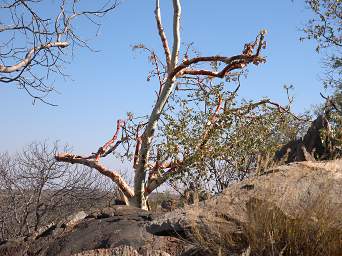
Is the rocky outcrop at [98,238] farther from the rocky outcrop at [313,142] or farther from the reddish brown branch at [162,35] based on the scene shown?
the reddish brown branch at [162,35]

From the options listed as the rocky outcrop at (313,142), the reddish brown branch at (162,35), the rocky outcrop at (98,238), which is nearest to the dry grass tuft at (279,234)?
the rocky outcrop at (98,238)

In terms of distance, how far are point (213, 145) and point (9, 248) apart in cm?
616

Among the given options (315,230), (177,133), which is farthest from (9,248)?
(177,133)

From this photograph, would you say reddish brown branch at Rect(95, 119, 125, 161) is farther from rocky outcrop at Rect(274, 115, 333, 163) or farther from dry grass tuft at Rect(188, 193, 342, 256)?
dry grass tuft at Rect(188, 193, 342, 256)

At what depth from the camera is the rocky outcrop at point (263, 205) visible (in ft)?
16.5

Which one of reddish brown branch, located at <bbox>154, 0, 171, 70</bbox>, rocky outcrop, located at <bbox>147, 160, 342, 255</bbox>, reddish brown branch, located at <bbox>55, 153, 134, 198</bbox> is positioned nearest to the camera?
rocky outcrop, located at <bbox>147, 160, 342, 255</bbox>

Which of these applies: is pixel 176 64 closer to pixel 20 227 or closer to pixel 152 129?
pixel 152 129

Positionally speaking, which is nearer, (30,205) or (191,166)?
(191,166)

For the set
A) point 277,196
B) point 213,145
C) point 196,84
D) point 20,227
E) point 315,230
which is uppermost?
point 196,84

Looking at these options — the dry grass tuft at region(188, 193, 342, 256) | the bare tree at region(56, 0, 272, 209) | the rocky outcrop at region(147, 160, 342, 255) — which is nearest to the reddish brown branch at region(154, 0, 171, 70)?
the bare tree at region(56, 0, 272, 209)

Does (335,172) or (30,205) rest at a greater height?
(30,205)

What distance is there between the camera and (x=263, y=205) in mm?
5160

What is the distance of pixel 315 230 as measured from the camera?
186 inches

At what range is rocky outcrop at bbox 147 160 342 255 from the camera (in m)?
5.02
